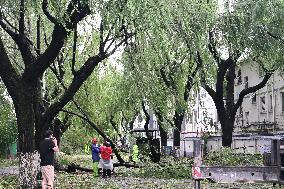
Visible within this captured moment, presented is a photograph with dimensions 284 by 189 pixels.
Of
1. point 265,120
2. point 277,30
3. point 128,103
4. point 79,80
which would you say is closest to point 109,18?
point 79,80

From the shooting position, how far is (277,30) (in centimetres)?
2302

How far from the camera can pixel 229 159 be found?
24109mm

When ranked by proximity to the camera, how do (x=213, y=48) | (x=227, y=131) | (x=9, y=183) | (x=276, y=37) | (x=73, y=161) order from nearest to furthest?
(x=9, y=183), (x=276, y=37), (x=213, y=48), (x=227, y=131), (x=73, y=161)

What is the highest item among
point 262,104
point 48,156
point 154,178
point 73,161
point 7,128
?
point 262,104

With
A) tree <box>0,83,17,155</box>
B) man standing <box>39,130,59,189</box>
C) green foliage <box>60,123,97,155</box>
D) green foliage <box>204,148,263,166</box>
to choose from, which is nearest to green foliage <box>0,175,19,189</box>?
man standing <box>39,130,59,189</box>

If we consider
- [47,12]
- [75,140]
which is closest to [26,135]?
[47,12]

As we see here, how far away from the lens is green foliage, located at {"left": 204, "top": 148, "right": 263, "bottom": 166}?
2347 centimetres

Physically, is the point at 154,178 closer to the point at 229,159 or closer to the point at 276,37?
the point at 229,159

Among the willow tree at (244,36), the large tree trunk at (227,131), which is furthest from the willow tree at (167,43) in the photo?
the large tree trunk at (227,131)

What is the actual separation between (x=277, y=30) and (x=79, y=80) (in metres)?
10.4

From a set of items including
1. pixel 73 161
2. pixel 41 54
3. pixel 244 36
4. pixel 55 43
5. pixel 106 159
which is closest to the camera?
pixel 55 43

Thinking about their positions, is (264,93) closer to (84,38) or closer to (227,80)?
(227,80)

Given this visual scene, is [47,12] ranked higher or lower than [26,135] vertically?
higher

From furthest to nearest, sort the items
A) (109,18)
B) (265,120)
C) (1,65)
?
1. (265,120)
2. (1,65)
3. (109,18)
